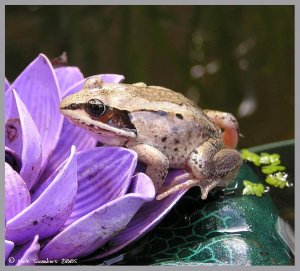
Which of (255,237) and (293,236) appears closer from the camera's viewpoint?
(255,237)

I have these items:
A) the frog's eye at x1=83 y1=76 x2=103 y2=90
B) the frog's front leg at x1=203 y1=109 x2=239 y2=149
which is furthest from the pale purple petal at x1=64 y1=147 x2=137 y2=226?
the frog's front leg at x1=203 y1=109 x2=239 y2=149

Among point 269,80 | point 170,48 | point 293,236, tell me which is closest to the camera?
point 293,236

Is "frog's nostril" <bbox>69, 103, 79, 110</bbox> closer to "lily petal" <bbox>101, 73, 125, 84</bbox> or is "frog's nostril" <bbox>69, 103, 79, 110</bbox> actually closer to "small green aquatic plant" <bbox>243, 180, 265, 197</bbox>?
"lily petal" <bbox>101, 73, 125, 84</bbox>

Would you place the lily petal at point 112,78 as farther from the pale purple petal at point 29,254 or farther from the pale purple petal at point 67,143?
the pale purple petal at point 29,254

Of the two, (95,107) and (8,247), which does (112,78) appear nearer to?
(95,107)

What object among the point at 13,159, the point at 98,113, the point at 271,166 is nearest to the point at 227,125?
the point at 271,166

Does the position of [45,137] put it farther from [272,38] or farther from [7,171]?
[272,38]

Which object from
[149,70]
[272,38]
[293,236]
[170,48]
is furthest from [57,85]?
[149,70]
